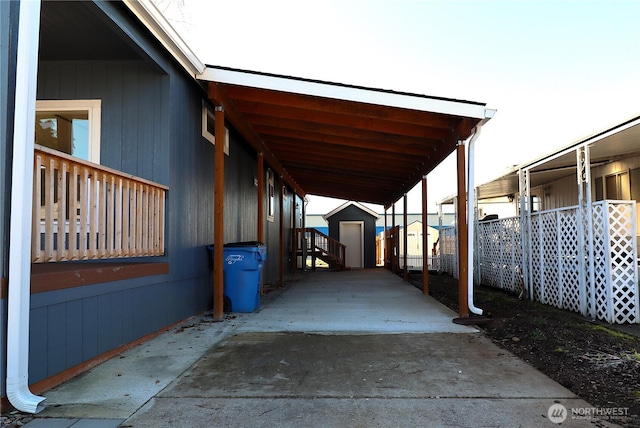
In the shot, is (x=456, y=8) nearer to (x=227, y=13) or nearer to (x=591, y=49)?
(x=591, y=49)

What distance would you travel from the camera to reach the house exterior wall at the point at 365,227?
63.0 feet

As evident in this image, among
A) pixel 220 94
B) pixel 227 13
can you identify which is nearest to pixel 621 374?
pixel 220 94

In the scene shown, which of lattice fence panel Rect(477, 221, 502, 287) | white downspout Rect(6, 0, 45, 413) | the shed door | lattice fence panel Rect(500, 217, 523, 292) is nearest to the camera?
white downspout Rect(6, 0, 45, 413)

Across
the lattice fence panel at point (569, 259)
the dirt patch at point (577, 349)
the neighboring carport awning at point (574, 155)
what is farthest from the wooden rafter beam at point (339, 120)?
the dirt patch at point (577, 349)

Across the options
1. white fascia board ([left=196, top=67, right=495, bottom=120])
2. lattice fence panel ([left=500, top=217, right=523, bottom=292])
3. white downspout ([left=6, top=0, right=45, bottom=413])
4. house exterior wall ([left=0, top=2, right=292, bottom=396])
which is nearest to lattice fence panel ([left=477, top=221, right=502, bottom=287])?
lattice fence panel ([left=500, top=217, right=523, bottom=292])

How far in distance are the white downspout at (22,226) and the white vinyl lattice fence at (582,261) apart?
21.1 feet

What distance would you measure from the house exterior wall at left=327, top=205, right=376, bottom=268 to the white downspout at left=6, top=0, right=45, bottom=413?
16788 mm

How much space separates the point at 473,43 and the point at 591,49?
2.86 m

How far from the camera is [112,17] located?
3.86 m

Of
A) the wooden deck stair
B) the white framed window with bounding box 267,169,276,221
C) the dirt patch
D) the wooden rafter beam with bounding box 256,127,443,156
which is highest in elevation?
the wooden rafter beam with bounding box 256,127,443,156

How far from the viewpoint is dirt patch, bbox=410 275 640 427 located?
296 cm

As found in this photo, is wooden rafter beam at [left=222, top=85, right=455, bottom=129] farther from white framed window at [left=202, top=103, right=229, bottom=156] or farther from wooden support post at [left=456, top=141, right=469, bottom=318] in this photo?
white framed window at [left=202, top=103, right=229, bottom=156]

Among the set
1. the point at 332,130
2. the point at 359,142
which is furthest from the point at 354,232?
the point at 332,130

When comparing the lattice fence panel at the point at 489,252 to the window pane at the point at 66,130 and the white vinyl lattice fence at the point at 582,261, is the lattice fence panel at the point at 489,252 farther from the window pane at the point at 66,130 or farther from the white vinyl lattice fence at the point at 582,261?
the window pane at the point at 66,130
